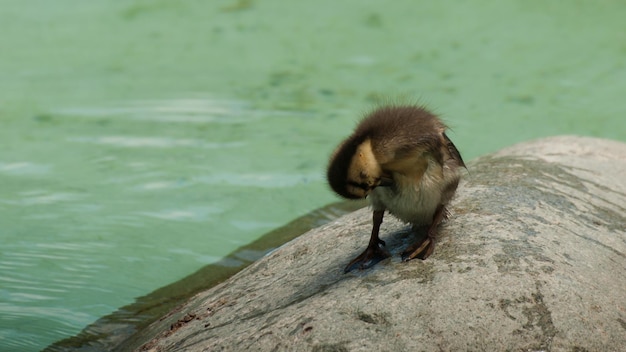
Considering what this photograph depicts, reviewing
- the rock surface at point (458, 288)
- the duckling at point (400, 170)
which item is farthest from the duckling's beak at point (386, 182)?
the rock surface at point (458, 288)

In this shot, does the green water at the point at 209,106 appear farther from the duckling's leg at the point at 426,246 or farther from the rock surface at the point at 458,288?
the duckling's leg at the point at 426,246

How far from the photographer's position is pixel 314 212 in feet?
22.0

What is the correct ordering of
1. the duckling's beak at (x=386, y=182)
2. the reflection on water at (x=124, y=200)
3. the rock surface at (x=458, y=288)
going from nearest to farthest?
1. the rock surface at (x=458, y=288)
2. the duckling's beak at (x=386, y=182)
3. the reflection on water at (x=124, y=200)

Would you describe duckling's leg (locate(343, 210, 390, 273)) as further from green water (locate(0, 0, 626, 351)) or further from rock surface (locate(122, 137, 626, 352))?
green water (locate(0, 0, 626, 351))

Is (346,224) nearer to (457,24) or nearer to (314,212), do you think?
(314,212)

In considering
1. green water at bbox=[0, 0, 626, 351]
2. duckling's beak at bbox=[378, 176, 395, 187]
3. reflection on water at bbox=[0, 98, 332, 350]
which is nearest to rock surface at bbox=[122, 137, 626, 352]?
duckling's beak at bbox=[378, 176, 395, 187]

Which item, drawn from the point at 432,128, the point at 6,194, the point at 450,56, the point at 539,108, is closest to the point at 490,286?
the point at 432,128

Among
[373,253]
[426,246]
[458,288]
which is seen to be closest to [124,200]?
[373,253]

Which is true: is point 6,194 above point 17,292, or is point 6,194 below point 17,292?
above

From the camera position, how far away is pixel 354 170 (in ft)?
11.9

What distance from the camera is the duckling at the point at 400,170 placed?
368 centimetres

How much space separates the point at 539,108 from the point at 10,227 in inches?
182

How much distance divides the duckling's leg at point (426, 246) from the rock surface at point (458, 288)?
0.11 ft

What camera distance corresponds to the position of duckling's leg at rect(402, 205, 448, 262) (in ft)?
13.0
